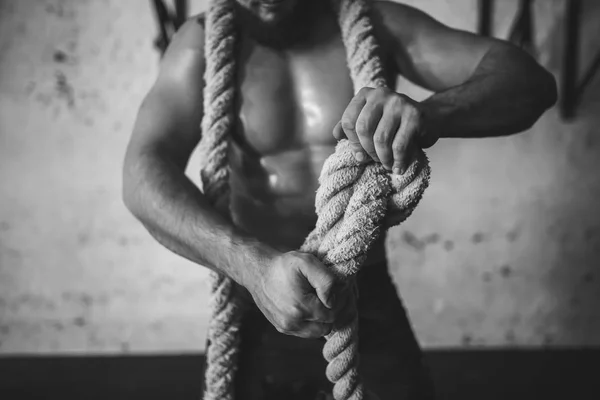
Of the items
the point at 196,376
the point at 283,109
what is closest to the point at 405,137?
the point at 283,109

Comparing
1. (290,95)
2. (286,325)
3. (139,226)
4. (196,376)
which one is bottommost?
(196,376)

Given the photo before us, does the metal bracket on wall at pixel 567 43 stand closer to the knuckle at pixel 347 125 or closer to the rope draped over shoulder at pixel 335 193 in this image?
the rope draped over shoulder at pixel 335 193

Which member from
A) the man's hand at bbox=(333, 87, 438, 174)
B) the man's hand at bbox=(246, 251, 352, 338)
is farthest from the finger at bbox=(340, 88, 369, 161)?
the man's hand at bbox=(246, 251, 352, 338)

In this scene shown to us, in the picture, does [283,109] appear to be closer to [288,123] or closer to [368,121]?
[288,123]

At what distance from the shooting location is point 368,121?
0.37m

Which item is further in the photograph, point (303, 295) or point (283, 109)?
point (283, 109)

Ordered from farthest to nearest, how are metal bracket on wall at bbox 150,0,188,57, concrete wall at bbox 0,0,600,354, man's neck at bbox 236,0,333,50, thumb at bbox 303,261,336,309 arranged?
concrete wall at bbox 0,0,600,354 → metal bracket on wall at bbox 150,0,188,57 → man's neck at bbox 236,0,333,50 → thumb at bbox 303,261,336,309

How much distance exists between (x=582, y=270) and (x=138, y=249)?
1.21m

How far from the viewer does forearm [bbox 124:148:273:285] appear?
435mm

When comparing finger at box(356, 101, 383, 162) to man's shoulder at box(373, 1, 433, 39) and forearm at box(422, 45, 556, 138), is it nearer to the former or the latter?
forearm at box(422, 45, 556, 138)

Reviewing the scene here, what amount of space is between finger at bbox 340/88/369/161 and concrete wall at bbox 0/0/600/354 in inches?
32.5

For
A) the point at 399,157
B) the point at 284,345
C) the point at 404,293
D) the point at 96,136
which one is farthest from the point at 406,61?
the point at 96,136

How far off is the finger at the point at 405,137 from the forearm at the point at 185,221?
0.14 metres

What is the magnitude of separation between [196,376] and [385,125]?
966mm
